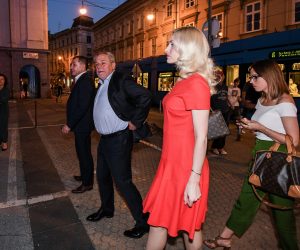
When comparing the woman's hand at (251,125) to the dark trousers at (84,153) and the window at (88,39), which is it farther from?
the window at (88,39)

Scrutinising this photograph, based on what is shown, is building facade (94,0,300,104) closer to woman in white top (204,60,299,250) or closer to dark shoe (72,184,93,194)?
dark shoe (72,184,93,194)

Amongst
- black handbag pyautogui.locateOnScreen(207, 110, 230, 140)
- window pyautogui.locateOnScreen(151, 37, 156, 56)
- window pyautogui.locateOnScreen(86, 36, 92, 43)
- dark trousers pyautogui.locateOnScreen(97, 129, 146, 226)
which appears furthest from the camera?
window pyautogui.locateOnScreen(86, 36, 92, 43)

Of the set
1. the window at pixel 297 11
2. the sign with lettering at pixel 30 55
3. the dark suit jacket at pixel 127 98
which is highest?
the window at pixel 297 11

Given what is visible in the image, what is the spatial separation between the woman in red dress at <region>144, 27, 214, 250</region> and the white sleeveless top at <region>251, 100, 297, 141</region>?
79 centimetres

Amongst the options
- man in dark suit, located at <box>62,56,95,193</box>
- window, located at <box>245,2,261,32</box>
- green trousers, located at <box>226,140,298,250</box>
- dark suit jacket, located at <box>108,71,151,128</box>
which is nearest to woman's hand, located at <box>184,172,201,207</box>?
green trousers, located at <box>226,140,298,250</box>

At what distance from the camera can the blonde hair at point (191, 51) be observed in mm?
2197

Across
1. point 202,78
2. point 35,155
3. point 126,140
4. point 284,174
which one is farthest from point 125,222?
point 35,155

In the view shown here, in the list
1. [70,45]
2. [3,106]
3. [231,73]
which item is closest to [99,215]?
[3,106]

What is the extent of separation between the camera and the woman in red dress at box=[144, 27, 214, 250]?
85.7 inches

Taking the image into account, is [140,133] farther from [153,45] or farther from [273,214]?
[153,45]

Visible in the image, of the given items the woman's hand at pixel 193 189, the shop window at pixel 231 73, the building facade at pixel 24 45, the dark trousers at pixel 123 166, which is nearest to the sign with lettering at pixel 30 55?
the building facade at pixel 24 45

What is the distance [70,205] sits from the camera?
452 cm

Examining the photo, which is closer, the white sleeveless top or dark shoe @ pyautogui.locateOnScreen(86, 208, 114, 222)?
the white sleeveless top

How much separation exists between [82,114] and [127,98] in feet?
3.95
